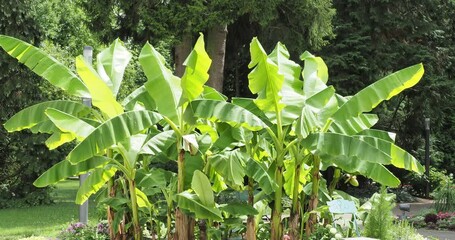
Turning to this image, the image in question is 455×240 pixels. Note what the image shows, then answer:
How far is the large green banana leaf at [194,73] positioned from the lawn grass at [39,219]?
5.68 metres

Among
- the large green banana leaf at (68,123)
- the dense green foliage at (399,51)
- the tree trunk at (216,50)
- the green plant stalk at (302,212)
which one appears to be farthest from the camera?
the dense green foliage at (399,51)

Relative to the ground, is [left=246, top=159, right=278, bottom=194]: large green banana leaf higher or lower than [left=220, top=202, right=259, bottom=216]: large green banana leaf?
higher

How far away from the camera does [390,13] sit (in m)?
25.0

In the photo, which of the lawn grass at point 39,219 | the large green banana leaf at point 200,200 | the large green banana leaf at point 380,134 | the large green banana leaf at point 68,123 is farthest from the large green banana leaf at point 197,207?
the lawn grass at point 39,219

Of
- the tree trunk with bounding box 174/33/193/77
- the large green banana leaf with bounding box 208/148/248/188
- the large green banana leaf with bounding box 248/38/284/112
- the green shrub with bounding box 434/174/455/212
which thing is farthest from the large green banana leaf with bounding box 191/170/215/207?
the green shrub with bounding box 434/174/455/212

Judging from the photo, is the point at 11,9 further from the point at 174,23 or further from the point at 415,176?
the point at 415,176

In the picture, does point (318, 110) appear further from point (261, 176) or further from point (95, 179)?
point (95, 179)

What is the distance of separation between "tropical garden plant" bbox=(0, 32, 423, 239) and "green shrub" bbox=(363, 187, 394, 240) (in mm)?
590

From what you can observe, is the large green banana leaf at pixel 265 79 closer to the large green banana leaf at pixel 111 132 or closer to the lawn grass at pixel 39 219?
the large green banana leaf at pixel 111 132

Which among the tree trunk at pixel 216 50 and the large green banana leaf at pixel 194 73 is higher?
the tree trunk at pixel 216 50

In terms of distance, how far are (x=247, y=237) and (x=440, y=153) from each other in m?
22.9

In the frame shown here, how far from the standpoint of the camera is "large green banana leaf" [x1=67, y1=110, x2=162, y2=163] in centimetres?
798

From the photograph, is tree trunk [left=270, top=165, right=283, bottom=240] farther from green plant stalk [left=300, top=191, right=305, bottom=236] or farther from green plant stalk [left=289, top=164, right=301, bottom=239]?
green plant stalk [left=300, top=191, right=305, bottom=236]

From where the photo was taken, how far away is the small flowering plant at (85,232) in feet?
34.5
